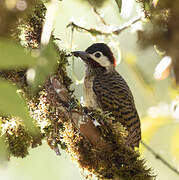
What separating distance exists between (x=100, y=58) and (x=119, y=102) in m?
0.74

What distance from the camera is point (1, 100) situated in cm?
85

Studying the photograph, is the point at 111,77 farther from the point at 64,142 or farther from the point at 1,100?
the point at 1,100

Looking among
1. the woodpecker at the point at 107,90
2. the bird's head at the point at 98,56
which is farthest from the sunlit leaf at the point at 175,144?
the bird's head at the point at 98,56

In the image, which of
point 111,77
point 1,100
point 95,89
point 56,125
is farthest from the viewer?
point 111,77

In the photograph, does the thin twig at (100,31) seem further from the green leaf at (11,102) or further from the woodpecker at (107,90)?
the green leaf at (11,102)

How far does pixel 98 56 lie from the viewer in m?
3.87

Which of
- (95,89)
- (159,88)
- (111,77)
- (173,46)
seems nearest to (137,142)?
(95,89)

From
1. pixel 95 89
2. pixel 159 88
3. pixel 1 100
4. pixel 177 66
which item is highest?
pixel 159 88

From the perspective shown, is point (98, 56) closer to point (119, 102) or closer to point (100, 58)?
point (100, 58)

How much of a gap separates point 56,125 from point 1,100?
137 centimetres

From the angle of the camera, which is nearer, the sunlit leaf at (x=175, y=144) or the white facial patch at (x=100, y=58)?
the sunlit leaf at (x=175, y=144)

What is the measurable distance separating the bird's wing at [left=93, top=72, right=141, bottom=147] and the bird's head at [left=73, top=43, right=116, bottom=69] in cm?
23

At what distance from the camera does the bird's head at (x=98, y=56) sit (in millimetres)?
3688

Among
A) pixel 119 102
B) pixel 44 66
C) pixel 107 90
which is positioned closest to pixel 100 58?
pixel 107 90
